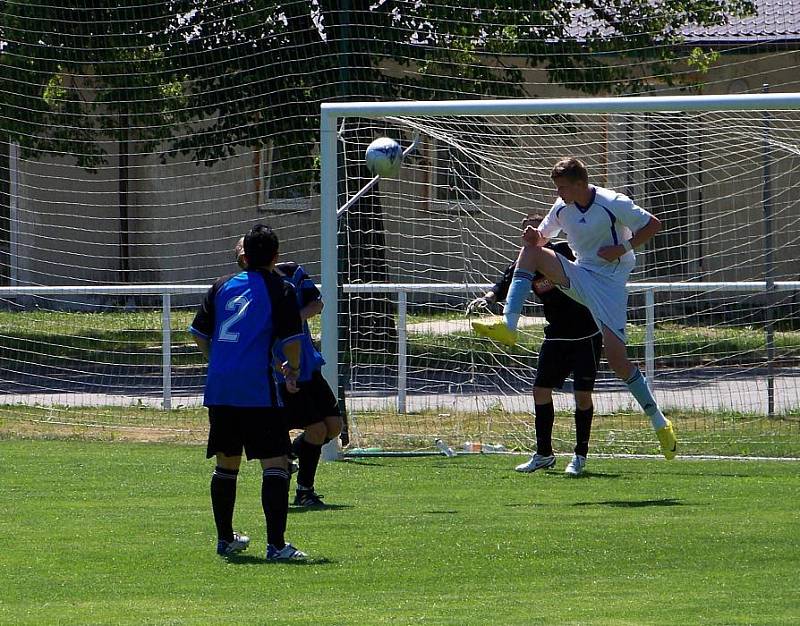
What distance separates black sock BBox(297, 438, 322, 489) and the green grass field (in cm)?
30

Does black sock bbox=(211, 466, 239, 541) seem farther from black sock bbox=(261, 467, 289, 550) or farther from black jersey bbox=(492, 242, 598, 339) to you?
black jersey bbox=(492, 242, 598, 339)

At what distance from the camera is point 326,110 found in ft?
38.0

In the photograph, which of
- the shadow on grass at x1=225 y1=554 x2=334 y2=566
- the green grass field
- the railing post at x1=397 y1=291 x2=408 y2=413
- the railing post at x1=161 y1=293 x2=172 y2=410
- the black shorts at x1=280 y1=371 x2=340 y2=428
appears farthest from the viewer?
the railing post at x1=161 y1=293 x2=172 y2=410

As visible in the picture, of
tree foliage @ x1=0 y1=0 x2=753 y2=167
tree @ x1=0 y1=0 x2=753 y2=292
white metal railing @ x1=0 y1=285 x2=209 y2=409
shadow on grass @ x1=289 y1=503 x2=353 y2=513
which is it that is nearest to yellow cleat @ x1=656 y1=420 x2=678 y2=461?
shadow on grass @ x1=289 y1=503 x2=353 y2=513

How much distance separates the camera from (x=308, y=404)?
8.76 m

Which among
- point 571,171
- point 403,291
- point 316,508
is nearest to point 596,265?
point 571,171

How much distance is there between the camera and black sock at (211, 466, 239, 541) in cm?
720

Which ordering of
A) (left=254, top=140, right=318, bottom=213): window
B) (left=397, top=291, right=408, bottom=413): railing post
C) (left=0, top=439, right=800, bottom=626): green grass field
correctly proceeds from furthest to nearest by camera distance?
1. (left=254, top=140, right=318, bottom=213): window
2. (left=397, top=291, right=408, bottom=413): railing post
3. (left=0, top=439, right=800, bottom=626): green grass field

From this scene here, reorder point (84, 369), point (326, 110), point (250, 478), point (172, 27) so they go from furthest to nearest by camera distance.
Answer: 1. point (84, 369)
2. point (172, 27)
3. point (326, 110)
4. point (250, 478)

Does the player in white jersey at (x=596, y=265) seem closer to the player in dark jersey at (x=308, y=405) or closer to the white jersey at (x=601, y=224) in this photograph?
the white jersey at (x=601, y=224)

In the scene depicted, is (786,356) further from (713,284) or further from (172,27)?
(172,27)

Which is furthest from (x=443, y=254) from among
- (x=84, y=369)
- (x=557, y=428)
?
(x=84, y=369)

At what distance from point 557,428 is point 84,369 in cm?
592

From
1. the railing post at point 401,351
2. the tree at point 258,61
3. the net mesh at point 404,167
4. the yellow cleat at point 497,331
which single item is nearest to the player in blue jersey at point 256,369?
the yellow cleat at point 497,331
